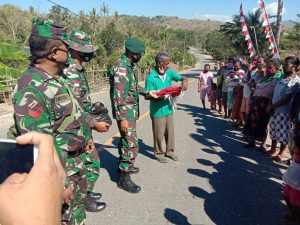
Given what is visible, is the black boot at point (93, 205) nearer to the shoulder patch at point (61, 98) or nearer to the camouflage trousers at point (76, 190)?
the camouflage trousers at point (76, 190)

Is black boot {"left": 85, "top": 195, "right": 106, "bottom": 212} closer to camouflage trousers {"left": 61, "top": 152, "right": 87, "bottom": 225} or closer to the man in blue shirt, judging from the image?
camouflage trousers {"left": 61, "top": 152, "right": 87, "bottom": 225}

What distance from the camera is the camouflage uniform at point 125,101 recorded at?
14.5 feet

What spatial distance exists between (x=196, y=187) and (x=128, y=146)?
1083 millimetres

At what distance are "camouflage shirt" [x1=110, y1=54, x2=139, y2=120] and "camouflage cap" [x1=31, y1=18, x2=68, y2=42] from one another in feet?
6.53

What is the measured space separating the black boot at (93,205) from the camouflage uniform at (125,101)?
0.69 meters

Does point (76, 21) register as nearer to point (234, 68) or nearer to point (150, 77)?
point (234, 68)

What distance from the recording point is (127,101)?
179 inches

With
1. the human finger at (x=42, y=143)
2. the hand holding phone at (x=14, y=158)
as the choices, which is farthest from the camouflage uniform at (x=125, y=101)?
the human finger at (x=42, y=143)

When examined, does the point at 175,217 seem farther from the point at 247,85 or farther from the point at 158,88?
the point at 247,85

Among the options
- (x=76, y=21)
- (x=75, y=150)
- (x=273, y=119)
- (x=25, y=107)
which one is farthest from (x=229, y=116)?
(x=76, y=21)

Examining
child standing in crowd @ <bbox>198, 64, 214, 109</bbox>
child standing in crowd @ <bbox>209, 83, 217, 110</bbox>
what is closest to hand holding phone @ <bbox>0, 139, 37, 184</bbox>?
child standing in crowd @ <bbox>209, 83, 217, 110</bbox>

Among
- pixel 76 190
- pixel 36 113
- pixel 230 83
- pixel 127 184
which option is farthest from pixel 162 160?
pixel 230 83

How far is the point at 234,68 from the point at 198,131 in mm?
2350

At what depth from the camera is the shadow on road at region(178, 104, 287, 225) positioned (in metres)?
3.97
